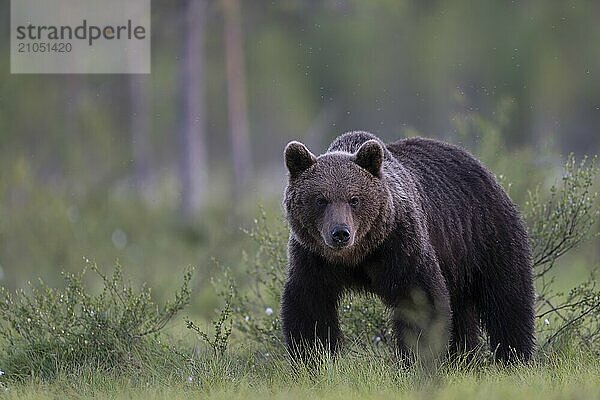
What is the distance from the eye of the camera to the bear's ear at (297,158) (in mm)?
5914

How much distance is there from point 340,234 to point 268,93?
20756mm

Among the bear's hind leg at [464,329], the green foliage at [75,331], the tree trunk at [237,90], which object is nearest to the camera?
the green foliage at [75,331]

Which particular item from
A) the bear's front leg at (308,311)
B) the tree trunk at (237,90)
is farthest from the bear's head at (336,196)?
the tree trunk at (237,90)

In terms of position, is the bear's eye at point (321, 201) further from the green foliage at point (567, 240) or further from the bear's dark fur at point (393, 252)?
the green foliage at point (567, 240)

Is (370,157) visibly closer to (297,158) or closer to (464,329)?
(297,158)

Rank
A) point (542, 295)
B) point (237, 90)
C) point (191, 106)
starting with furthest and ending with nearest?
point (237, 90), point (191, 106), point (542, 295)

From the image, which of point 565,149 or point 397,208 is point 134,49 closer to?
point 565,149

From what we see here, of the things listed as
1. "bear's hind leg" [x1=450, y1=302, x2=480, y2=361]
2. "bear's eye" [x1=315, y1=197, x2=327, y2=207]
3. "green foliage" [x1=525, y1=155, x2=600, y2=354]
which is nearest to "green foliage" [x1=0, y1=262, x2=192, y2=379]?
"bear's eye" [x1=315, y1=197, x2=327, y2=207]

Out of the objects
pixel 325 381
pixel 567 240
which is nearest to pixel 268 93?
pixel 567 240

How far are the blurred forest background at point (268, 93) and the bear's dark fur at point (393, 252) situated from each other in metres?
6.82

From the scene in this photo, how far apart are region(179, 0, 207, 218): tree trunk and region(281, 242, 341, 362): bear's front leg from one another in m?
11.0

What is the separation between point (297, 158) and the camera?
5.96 metres

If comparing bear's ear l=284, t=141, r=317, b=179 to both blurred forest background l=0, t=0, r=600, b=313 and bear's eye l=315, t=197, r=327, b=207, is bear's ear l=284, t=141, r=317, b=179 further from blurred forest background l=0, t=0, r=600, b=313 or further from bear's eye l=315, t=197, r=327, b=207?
blurred forest background l=0, t=0, r=600, b=313

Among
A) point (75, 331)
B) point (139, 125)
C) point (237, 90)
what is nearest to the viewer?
point (75, 331)
